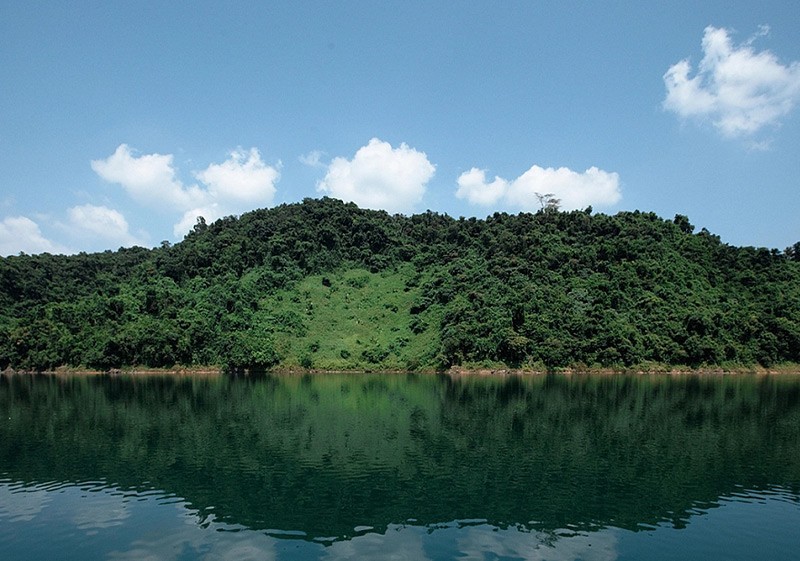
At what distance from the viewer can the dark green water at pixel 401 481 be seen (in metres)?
17.5

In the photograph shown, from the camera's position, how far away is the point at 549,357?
295ft

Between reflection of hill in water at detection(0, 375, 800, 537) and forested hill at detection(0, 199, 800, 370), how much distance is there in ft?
117

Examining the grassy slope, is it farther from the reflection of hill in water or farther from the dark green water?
the dark green water

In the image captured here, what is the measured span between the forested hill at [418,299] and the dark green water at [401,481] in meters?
44.5

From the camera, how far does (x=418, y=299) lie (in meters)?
113

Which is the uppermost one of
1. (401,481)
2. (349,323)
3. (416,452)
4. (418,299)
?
(418,299)

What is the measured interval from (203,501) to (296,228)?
12000 cm

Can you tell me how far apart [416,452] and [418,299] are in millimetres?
83113

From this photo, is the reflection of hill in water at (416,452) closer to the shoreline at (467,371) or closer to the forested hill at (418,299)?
the shoreline at (467,371)

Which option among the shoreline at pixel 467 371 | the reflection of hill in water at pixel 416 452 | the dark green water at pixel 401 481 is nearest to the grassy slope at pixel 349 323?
the shoreline at pixel 467 371

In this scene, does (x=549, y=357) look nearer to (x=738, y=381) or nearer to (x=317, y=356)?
(x=738, y=381)

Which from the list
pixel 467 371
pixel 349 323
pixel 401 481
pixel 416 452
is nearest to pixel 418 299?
pixel 349 323

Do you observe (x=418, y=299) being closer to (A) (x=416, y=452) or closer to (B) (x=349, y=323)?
(B) (x=349, y=323)

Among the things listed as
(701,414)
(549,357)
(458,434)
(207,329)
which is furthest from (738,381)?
(207,329)
